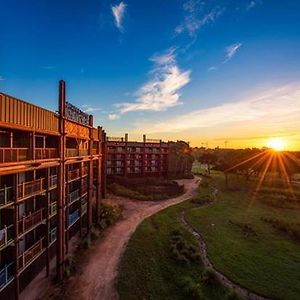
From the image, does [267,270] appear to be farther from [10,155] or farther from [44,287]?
[10,155]

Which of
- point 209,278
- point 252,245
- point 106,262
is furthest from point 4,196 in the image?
point 252,245

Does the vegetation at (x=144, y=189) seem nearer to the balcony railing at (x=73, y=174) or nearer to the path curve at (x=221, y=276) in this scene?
the path curve at (x=221, y=276)

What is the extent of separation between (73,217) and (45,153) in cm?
1250

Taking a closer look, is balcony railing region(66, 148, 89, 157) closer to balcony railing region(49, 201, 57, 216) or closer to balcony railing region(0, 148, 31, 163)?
balcony railing region(49, 201, 57, 216)

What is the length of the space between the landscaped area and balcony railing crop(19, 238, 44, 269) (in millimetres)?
7191

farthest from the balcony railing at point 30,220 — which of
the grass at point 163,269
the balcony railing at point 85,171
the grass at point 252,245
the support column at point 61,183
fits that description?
the grass at point 252,245

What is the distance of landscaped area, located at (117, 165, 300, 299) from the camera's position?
74.1 feet

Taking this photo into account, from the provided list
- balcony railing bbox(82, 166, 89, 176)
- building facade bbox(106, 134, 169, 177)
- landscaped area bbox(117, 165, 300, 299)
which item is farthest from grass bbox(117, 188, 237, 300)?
building facade bbox(106, 134, 169, 177)

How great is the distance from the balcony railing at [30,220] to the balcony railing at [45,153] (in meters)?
4.76

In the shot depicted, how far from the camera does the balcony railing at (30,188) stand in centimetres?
2066

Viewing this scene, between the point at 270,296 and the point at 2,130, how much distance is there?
933 inches

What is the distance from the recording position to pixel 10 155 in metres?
17.4

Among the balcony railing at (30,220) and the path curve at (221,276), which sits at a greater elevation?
the balcony railing at (30,220)

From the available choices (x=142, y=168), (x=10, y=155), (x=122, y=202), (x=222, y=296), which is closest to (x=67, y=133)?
(x=10, y=155)
